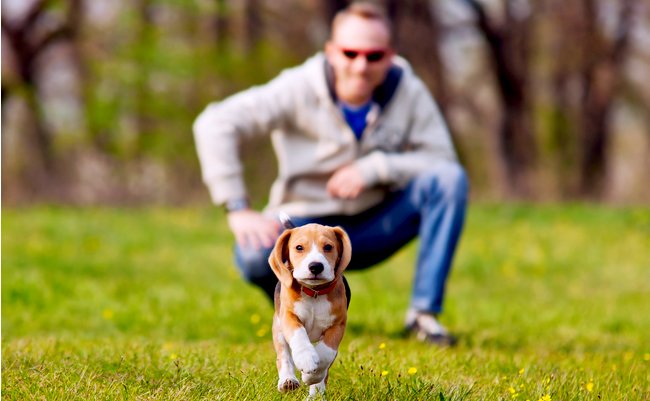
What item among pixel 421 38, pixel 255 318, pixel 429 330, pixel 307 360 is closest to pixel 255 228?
pixel 307 360

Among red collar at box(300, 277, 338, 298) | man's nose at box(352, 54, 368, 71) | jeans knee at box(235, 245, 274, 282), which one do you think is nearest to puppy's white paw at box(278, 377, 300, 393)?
red collar at box(300, 277, 338, 298)

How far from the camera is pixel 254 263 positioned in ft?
14.4

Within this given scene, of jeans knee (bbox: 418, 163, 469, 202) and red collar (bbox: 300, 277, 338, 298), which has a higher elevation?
red collar (bbox: 300, 277, 338, 298)

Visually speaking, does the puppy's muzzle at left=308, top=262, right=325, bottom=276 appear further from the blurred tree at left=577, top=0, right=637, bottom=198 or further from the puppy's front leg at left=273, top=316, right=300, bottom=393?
the blurred tree at left=577, top=0, right=637, bottom=198

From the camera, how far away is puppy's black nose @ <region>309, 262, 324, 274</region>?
2.30 m

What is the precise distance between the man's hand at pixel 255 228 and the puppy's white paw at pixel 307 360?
110 cm

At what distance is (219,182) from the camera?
4039 mm

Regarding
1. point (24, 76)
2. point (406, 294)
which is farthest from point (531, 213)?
point (24, 76)

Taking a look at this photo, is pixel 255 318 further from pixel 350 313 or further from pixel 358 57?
pixel 358 57

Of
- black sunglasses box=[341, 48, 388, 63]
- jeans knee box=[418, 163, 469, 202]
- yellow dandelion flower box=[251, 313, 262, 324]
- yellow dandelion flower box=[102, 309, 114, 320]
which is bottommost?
yellow dandelion flower box=[102, 309, 114, 320]

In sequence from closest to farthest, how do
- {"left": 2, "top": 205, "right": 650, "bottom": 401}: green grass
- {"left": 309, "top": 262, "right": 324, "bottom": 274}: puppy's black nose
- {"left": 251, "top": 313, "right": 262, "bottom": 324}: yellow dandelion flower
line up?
{"left": 309, "top": 262, "right": 324, "bottom": 274}: puppy's black nose < {"left": 2, "top": 205, "right": 650, "bottom": 401}: green grass < {"left": 251, "top": 313, "right": 262, "bottom": 324}: yellow dandelion flower

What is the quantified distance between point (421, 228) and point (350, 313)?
1445 millimetres

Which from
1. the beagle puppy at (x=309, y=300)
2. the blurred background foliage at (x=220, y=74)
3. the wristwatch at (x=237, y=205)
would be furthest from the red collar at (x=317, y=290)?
the blurred background foliage at (x=220, y=74)

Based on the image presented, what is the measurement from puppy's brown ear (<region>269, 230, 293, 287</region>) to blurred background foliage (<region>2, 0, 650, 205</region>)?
13.4 m
